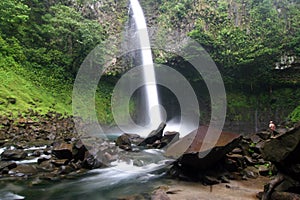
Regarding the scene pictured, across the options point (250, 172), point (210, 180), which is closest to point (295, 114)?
point (250, 172)

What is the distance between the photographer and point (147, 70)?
93.2ft

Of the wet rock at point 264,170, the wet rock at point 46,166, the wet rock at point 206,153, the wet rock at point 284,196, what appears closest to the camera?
the wet rock at point 284,196

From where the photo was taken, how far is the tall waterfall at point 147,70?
27359 millimetres

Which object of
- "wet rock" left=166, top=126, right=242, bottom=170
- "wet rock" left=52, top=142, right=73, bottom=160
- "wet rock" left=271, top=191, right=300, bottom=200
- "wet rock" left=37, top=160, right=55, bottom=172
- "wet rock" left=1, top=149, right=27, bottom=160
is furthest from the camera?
"wet rock" left=1, top=149, right=27, bottom=160

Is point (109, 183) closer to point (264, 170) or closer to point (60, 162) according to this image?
point (60, 162)

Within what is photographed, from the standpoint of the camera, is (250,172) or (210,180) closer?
(210,180)

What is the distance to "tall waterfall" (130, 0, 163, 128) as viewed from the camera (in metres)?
27.4

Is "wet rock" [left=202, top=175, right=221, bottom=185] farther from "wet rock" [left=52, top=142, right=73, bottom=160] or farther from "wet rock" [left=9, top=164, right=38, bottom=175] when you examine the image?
"wet rock" [left=9, top=164, right=38, bottom=175]

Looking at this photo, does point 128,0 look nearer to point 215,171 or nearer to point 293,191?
point 215,171

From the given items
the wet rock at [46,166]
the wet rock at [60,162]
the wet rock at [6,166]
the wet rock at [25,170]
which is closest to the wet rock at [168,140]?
the wet rock at [60,162]

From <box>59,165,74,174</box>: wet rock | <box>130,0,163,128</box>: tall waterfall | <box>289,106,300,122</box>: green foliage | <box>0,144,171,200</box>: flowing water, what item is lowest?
<box>0,144,171,200</box>: flowing water

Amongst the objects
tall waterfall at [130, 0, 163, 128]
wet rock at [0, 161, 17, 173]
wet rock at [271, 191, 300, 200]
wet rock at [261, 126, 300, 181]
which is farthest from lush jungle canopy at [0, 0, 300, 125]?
wet rock at [271, 191, 300, 200]

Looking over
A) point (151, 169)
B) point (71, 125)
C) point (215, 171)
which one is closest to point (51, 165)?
point (151, 169)

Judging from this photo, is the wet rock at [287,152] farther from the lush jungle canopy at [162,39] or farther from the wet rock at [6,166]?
the lush jungle canopy at [162,39]
